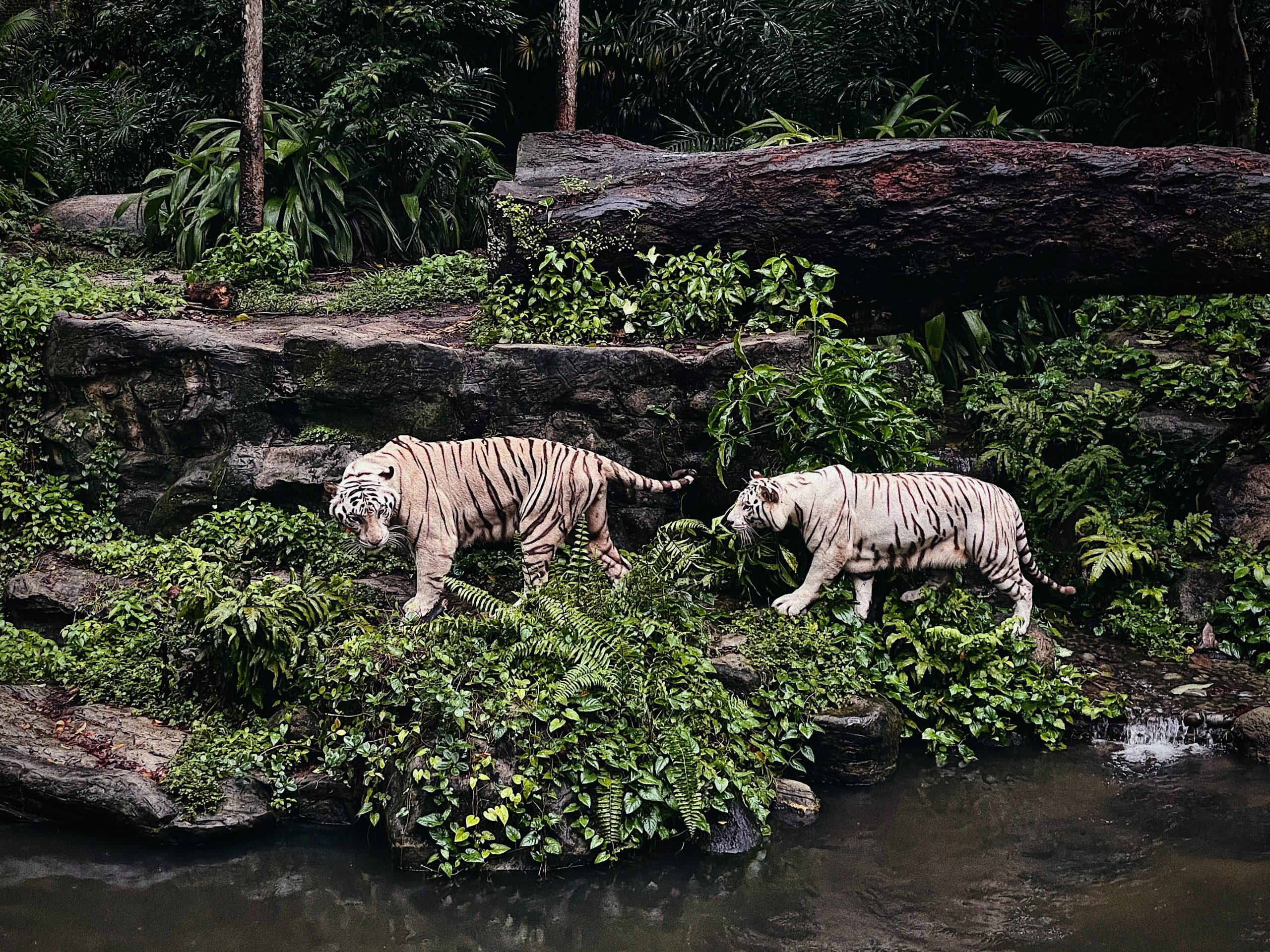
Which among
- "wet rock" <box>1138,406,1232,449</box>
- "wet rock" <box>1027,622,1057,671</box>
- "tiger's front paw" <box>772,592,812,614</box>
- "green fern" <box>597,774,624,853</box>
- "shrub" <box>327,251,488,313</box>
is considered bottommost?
"green fern" <box>597,774,624,853</box>

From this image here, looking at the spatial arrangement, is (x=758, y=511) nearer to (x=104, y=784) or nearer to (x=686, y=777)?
(x=686, y=777)

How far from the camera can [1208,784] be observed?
5492 millimetres

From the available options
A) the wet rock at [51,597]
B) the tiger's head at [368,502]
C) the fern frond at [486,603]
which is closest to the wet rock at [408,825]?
the fern frond at [486,603]

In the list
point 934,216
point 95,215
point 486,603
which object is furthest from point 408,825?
point 95,215

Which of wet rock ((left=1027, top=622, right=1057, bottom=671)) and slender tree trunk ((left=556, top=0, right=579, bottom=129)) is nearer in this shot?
wet rock ((left=1027, top=622, right=1057, bottom=671))

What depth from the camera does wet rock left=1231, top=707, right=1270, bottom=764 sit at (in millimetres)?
5703

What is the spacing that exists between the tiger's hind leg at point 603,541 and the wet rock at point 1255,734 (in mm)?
3530

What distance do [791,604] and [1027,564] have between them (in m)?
1.59

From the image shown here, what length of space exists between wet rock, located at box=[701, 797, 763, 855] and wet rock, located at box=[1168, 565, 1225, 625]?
3645 millimetres

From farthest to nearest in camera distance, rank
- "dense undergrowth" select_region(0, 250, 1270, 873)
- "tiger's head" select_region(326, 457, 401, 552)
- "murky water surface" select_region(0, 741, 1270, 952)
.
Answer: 1. "tiger's head" select_region(326, 457, 401, 552)
2. "dense undergrowth" select_region(0, 250, 1270, 873)
3. "murky water surface" select_region(0, 741, 1270, 952)

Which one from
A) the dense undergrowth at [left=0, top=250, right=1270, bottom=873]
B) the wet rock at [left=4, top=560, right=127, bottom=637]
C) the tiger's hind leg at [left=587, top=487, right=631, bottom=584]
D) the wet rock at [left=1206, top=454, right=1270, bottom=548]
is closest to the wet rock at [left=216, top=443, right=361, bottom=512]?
the dense undergrowth at [left=0, top=250, right=1270, bottom=873]

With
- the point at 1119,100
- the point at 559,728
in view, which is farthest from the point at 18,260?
the point at 1119,100

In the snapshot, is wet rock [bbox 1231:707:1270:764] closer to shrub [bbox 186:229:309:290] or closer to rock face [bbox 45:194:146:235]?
shrub [bbox 186:229:309:290]

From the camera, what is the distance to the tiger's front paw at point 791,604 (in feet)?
20.1
